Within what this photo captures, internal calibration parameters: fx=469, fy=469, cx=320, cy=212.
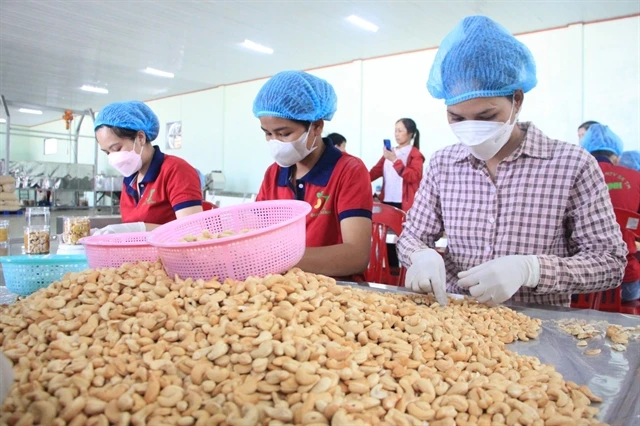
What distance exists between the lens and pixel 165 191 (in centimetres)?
214

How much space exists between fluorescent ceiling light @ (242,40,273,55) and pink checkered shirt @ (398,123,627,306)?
20.4 feet

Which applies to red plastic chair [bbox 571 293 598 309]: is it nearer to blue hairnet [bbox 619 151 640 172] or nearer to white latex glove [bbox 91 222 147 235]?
white latex glove [bbox 91 222 147 235]

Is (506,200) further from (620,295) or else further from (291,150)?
(291,150)

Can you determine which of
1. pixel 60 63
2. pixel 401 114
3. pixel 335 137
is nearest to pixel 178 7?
pixel 335 137

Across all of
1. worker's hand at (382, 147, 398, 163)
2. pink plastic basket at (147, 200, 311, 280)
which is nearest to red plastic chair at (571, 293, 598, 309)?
pink plastic basket at (147, 200, 311, 280)

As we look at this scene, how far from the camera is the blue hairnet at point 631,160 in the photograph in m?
4.28

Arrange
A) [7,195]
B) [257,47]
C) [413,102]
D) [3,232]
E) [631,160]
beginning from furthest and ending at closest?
[257,47] → [413,102] → [7,195] → [631,160] → [3,232]

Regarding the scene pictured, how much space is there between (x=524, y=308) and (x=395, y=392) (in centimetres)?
69

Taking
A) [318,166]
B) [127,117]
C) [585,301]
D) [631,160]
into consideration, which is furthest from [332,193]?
[631,160]

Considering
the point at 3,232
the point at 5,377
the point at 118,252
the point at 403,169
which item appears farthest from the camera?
the point at 403,169

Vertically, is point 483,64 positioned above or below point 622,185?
above

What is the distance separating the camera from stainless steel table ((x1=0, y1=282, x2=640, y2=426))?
28.0 inches

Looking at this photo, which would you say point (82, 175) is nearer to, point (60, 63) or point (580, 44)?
point (60, 63)

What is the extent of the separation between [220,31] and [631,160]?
5.25 m
